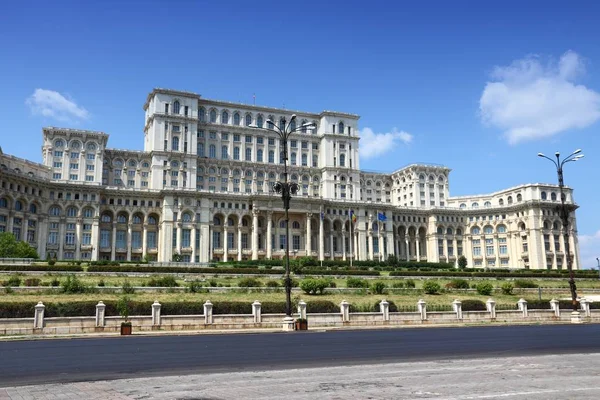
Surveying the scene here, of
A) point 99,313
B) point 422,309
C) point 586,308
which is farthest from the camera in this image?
point 586,308

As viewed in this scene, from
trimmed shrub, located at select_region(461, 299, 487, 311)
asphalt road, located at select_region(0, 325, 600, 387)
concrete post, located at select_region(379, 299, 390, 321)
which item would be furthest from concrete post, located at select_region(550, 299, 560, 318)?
asphalt road, located at select_region(0, 325, 600, 387)

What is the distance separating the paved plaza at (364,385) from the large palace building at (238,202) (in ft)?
250

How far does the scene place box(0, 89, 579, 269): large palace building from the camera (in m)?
100

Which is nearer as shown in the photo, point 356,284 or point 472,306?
point 472,306

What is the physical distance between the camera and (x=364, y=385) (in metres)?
12.6

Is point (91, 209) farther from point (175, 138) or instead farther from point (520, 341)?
point (520, 341)

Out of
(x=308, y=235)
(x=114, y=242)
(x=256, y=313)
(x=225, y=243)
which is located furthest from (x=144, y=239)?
(x=256, y=313)

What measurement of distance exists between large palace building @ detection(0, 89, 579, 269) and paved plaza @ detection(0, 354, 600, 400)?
76.3m

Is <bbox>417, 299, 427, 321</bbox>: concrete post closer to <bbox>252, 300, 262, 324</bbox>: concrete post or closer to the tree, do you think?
<bbox>252, 300, 262, 324</bbox>: concrete post

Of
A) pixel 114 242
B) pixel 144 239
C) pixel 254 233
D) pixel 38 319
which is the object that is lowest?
pixel 38 319

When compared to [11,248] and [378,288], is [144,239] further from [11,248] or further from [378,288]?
[378,288]

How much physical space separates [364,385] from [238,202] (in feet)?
316

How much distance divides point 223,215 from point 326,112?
36195mm

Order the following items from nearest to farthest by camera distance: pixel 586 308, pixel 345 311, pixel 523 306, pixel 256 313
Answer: pixel 256 313
pixel 345 311
pixel 523 306
pixel 586 308
